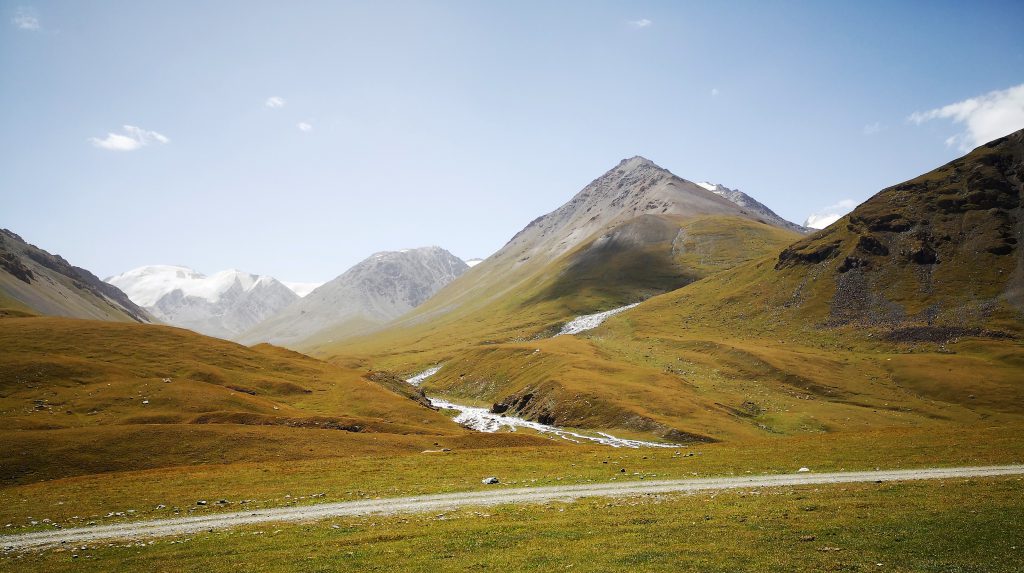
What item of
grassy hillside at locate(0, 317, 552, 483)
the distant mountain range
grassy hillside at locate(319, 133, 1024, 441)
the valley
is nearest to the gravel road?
the valley

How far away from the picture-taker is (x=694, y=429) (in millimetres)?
92875

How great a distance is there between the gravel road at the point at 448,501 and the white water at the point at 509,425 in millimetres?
47982

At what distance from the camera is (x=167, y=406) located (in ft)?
244

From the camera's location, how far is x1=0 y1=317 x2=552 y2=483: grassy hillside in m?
54.3

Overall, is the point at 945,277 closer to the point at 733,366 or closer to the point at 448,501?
the point at 733,366

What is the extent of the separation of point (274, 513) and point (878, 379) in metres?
139

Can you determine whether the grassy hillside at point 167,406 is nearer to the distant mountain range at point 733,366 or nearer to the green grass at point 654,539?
the distant mountain range at point 733,366

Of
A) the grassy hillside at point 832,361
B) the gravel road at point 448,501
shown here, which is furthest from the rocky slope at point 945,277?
the gravel road at point 448,501

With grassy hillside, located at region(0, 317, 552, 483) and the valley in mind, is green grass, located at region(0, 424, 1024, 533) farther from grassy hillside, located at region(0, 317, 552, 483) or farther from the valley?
grassy hillside, located at region(0, 317, 552, 483)

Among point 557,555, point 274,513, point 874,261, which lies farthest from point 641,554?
point 874,261

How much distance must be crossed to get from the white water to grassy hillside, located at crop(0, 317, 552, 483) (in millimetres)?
18359

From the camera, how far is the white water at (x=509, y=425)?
8912cm

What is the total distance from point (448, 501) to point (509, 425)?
262 feet

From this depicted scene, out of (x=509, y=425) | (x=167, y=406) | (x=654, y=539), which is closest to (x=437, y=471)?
(x=654, y=539)
